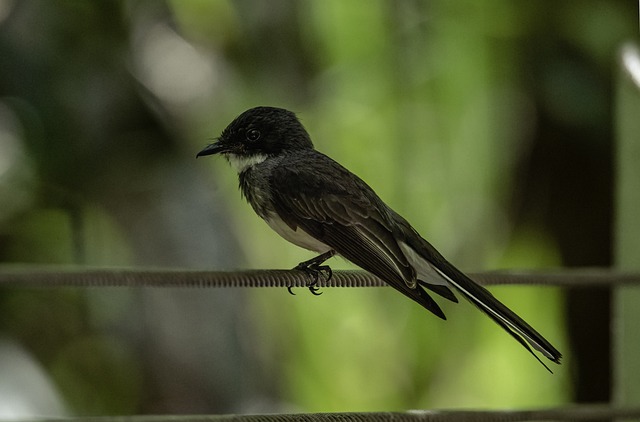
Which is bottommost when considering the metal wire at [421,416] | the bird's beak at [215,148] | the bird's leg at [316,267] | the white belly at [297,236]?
the metal wire at [421,416]

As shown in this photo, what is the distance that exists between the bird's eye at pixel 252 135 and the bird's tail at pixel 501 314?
0.39 m

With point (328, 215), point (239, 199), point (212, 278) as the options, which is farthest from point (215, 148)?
point (239, 199)

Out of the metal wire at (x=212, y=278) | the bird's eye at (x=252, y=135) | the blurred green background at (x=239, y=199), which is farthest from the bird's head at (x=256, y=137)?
the blurred green background at (x=239, y=199)

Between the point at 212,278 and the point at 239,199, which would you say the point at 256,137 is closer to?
the point at 212,278

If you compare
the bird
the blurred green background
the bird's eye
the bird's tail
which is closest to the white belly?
the bird

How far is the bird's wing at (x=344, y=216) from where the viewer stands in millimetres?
1097

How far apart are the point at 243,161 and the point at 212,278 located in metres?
0.49

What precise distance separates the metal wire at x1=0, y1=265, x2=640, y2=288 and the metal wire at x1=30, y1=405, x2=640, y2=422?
12cm

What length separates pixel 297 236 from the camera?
4.59 ft

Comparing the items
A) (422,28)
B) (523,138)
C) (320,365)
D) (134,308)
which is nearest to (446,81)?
(422,28)

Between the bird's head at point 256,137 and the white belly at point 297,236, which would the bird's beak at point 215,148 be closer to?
the bird's head at point 256,137

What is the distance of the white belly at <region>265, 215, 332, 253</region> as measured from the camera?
1361mm

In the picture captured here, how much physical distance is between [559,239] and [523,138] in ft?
1.42

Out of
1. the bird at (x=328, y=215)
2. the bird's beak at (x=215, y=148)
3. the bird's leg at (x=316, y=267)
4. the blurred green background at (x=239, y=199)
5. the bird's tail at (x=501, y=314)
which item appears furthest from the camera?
the blurred green background at (x=239, y=199)
